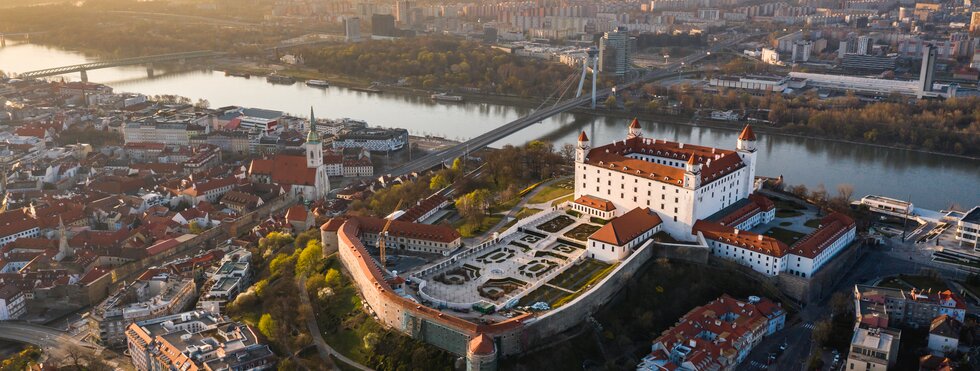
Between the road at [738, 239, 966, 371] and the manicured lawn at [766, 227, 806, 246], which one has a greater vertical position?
the manicured lawn at [766, 227, 806, 246]

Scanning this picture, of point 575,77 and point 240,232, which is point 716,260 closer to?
point 240,232

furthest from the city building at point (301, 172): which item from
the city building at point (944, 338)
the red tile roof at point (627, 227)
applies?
the city building at point (944, 338)

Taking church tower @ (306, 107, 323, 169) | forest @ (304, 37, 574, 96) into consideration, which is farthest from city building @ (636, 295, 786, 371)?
forest @ (304, 37, 574, 96)

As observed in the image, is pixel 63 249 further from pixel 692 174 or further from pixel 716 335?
pixel 716 335

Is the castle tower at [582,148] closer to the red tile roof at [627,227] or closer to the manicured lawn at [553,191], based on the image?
the manicured lawn at [553,191]

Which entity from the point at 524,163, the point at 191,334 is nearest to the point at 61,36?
the point at 524,163

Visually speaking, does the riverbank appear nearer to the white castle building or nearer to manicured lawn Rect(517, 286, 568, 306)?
the white castle building

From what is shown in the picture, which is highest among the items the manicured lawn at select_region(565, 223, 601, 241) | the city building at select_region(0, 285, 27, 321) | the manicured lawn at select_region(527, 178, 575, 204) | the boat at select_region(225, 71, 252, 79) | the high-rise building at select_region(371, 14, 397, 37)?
the high-rise building at select_region(371, 14, 397, 37)
